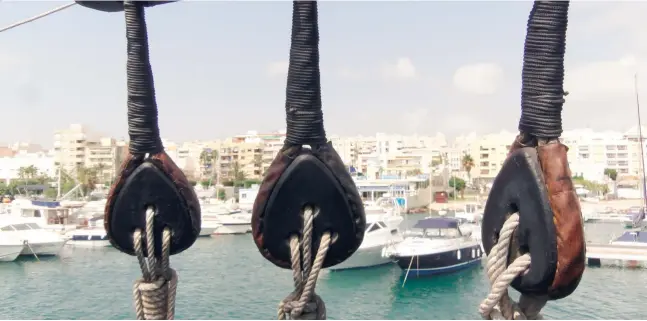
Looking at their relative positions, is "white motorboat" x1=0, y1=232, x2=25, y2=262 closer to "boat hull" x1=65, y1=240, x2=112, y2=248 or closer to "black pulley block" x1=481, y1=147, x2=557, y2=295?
"boat hull" x1=65, y1=240, x2=112, y2=248

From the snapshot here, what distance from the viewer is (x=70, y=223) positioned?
3859 cm

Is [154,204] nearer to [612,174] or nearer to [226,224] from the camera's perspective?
[226,224]

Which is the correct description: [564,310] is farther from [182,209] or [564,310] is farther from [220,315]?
[182,209]

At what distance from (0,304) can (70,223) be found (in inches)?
827

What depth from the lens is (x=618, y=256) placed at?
23672 mm

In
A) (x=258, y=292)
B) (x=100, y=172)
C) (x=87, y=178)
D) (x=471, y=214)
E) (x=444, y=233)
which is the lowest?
(x=258, y=292)

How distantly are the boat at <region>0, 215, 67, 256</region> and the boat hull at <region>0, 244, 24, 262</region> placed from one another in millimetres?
346

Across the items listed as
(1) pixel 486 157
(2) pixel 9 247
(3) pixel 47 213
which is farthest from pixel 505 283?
(1) pixel 486 157

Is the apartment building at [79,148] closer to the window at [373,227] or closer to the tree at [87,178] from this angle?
the tree at [87,178]

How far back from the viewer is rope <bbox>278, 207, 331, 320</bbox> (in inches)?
83.9

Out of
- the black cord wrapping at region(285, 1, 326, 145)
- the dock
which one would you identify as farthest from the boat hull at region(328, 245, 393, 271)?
the black cord wrapping at region(285, 1, 326, 145)

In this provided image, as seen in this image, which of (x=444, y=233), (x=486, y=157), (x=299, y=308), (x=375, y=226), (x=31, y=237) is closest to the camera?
(x=299, y=308)

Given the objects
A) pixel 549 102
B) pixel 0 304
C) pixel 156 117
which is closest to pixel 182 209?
pixel 156 117

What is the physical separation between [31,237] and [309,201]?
29781mm
